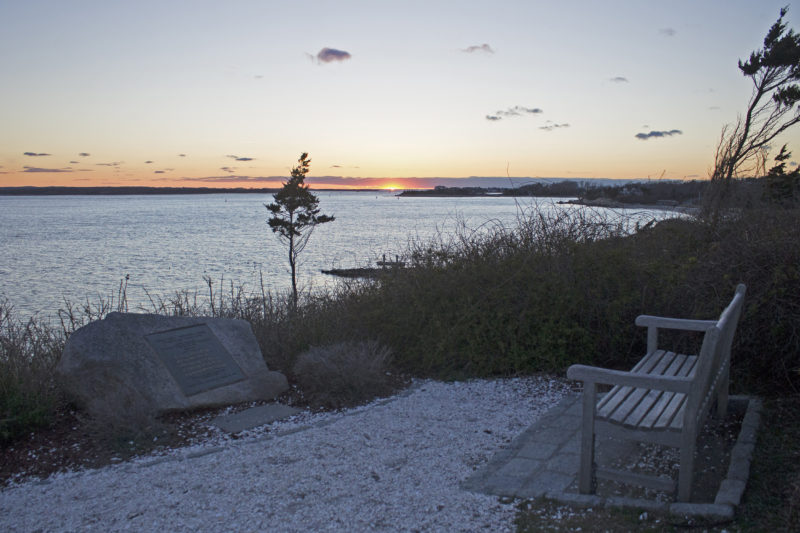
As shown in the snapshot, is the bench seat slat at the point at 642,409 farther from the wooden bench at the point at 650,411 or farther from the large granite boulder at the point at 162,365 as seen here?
the large granite boulder at the point at 162,365

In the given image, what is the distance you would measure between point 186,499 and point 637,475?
8.69 feet

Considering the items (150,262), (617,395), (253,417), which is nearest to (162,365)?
(253,417)

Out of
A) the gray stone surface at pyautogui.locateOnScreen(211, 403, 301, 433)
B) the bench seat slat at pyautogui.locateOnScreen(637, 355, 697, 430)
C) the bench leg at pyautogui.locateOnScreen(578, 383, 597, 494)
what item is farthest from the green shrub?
the bench seat slat at pyautogui.locateOnScreen(637, 355, 697, 430)

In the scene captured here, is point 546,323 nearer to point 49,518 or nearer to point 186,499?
point 186,499

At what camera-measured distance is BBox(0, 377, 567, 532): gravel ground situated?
329 cm

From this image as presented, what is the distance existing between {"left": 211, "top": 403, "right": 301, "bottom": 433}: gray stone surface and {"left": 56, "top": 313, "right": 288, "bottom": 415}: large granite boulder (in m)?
0.28

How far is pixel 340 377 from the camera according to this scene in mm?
5699

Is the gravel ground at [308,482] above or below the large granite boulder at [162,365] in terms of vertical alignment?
below

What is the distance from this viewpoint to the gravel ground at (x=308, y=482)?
3295mm

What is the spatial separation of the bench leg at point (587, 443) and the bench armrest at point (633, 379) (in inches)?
2.6

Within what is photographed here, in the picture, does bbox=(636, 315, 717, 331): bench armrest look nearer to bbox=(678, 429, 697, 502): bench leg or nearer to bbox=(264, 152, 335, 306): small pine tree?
bbox=(678, 429, 697, 502): bench leg

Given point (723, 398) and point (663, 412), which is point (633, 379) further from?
point (723, 398)

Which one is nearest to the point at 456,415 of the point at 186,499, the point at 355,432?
the point at 355,432

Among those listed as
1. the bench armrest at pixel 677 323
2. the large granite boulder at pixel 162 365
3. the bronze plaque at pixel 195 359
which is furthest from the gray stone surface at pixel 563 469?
the bronze plaque at pixel 195 359
